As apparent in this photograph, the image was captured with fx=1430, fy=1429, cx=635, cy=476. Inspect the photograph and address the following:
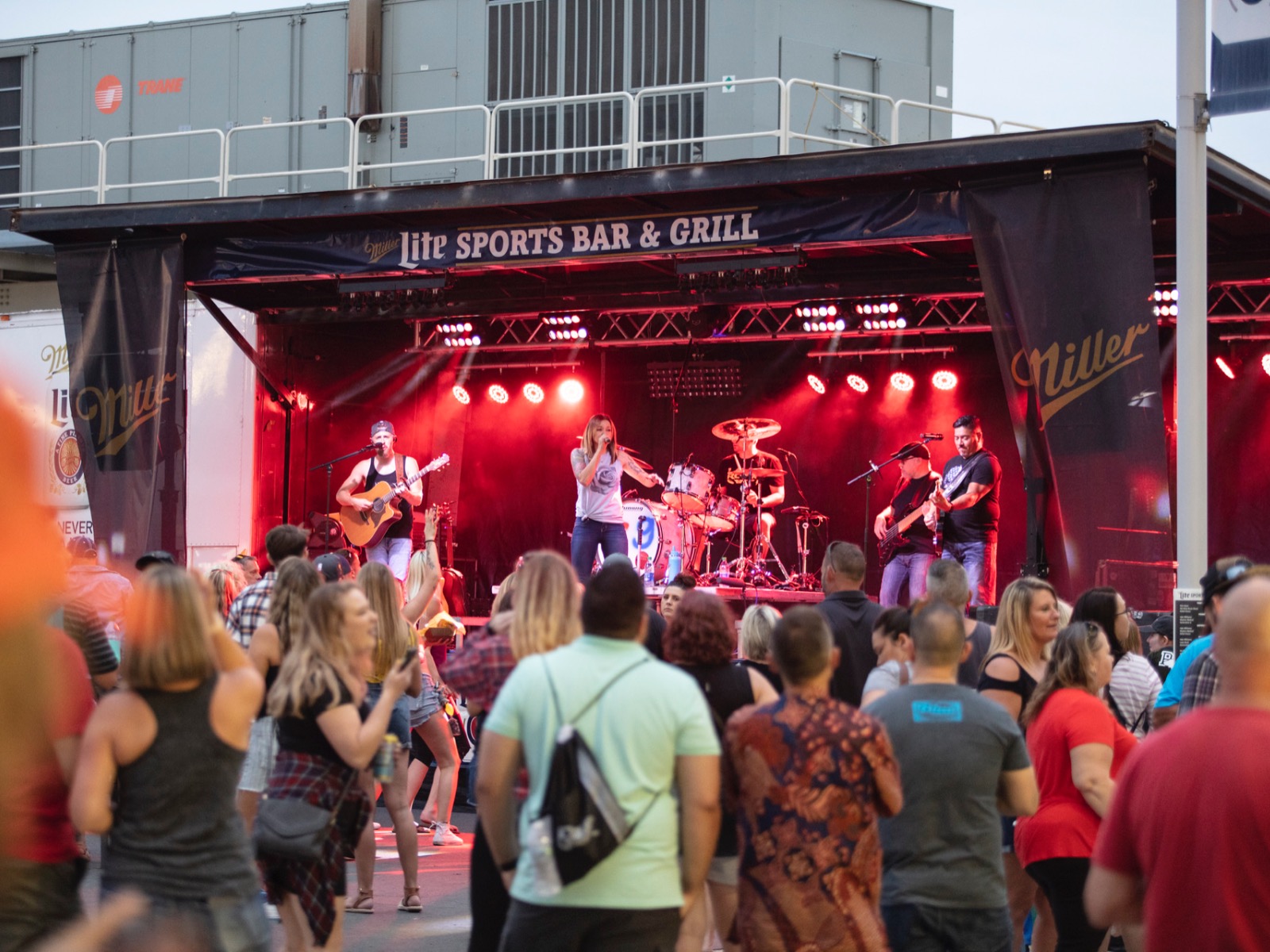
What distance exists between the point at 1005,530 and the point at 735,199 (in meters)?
5.80

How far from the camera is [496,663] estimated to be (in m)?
4.70

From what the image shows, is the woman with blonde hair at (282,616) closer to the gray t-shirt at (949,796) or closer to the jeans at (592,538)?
the gray t-shirt at (949,796)

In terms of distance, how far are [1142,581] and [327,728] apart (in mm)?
7014

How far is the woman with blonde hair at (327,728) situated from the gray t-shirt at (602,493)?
713 centimetres

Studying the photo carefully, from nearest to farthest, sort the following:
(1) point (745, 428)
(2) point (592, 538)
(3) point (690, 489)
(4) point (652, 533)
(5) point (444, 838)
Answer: (5) point (444, 838), (2) point (592, 538), (1) point (745, 428), (3) point (690, 489), (4) point (652, 533)

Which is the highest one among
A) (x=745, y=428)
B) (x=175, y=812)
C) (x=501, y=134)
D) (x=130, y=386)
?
(x=501, y=134)

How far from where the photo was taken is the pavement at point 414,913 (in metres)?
6.66

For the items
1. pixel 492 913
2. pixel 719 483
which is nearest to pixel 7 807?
pixel 492 913

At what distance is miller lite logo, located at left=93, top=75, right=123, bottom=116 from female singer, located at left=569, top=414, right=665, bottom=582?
9.38 meters

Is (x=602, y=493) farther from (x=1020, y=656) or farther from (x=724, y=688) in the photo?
(x=724, y=688)

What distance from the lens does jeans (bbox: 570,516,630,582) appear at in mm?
12242

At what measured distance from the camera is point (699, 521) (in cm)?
1592

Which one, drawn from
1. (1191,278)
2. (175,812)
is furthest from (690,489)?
(175,812)

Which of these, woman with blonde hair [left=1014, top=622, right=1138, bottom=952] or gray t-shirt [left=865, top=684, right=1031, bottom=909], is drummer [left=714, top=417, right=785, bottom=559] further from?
gray t-shirt [left=865, top=684, right=1031, bottom=909]
